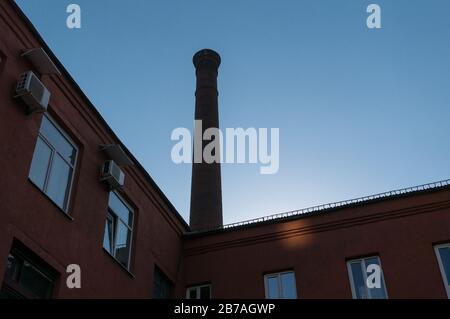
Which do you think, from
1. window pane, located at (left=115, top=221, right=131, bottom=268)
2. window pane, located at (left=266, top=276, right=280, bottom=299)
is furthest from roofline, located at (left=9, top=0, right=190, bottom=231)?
window pane, located at (left=266, top=276, right=280, bottom=299)

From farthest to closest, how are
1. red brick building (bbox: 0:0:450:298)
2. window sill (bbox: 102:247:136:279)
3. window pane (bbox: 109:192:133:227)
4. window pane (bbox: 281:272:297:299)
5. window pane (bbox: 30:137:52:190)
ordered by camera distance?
window pane (bbox: 281:272:297:299) → window pane (bbox: 109:192:133:227) → window sill (bbox: 102:247:136:279) → window pane (bbox: 30:137:52:190) → red brick building (bbox: 0:0:450:298)

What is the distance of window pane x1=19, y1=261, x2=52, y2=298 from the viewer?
9109mm

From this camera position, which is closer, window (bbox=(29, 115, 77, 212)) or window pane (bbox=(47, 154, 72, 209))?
window (bbox=(29, 115, 77, 212))

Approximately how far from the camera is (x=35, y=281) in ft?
30.7

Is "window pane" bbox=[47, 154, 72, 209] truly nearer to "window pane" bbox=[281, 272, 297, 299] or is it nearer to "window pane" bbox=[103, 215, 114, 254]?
"window pane" bbox=[103, 215, 114, 254]

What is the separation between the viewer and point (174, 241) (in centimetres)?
1462

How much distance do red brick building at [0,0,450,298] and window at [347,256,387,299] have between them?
0.08 feet

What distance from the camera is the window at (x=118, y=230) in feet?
38.8

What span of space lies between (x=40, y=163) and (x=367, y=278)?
290 inches

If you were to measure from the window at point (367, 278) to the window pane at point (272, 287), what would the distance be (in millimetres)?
1771

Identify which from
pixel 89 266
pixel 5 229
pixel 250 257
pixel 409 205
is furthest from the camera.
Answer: pixel 250 257

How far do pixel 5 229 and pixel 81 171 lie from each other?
9.16 feet
